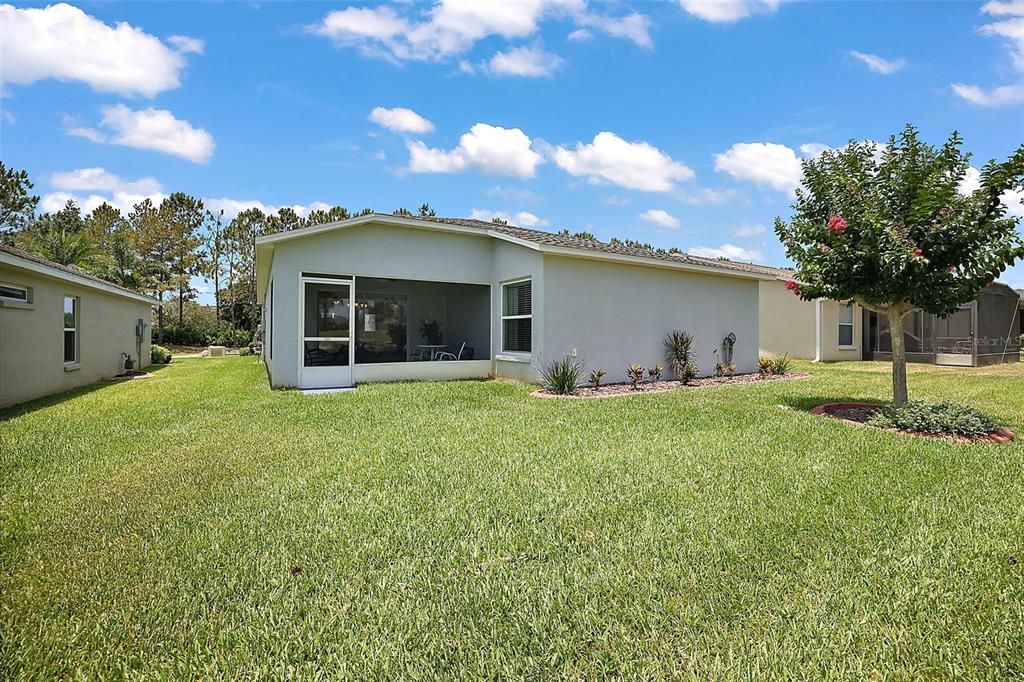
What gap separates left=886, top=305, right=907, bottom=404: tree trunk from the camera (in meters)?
8.22

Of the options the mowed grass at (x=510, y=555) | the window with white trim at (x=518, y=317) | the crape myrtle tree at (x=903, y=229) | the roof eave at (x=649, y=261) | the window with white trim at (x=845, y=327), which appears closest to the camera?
the mowed grass at (x=510, y=555)

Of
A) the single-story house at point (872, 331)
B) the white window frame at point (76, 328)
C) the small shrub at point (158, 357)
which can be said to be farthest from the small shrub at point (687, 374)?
the small shrub at point (158, 357)

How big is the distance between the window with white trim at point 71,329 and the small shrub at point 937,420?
685 inches

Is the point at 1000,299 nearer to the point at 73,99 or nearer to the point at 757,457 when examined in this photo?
the point at 757,457

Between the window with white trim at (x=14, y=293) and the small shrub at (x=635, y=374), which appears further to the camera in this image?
the small shrub at (x=635, y=374)

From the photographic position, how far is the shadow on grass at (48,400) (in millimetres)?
8753

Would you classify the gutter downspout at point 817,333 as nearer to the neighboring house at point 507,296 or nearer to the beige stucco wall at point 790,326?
the beige stucco wall at point 790,326

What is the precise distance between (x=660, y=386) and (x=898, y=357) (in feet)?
15.8

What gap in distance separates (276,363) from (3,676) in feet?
31.6

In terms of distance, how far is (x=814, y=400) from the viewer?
31.8 ft

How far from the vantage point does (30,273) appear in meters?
10.2

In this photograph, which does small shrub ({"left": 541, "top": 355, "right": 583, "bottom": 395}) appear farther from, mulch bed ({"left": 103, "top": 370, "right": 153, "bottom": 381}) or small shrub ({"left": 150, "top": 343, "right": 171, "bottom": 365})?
small shrub ({"left": 150, "top": 343, "right": 171, "bottom": 365})

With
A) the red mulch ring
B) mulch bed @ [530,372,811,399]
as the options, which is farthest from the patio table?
the red mulch ring

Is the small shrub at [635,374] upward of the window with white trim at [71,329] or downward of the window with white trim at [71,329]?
downward
